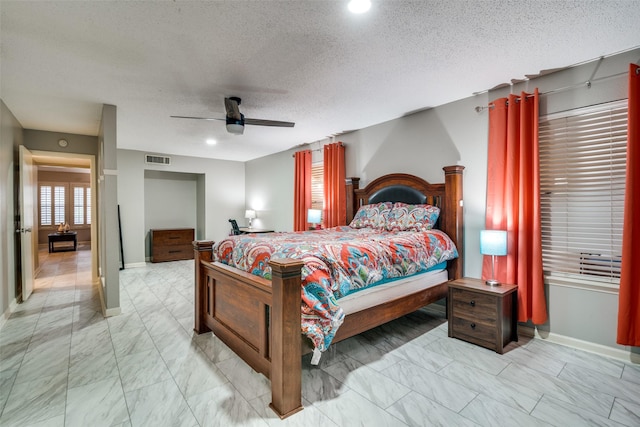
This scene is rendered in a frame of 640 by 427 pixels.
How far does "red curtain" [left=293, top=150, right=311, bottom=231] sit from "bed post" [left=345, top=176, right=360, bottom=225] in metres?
1.25

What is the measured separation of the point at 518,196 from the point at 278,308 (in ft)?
8.70

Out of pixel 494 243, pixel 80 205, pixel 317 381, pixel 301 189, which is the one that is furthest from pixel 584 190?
pixel 80 205

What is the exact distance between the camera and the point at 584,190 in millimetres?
2730

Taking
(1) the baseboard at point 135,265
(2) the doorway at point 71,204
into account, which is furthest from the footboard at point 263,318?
(1) the baseboard at point 135,265

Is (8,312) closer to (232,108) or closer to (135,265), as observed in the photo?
(135,265)

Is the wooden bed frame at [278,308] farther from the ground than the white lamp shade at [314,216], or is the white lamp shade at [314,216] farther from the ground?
the white lamp shade at [314,216]

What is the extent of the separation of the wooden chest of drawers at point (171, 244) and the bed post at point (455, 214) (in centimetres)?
607

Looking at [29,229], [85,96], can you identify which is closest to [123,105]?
[85,96]

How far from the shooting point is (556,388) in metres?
2.12

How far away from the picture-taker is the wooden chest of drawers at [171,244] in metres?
6.98

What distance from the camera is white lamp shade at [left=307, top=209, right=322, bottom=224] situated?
5.27 meters

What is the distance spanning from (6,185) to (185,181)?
449 centimetres

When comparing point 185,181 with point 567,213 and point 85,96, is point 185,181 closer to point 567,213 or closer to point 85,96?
point 85,96

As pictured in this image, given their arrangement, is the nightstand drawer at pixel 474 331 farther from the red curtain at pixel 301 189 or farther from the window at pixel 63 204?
the window at pixel 63 204
